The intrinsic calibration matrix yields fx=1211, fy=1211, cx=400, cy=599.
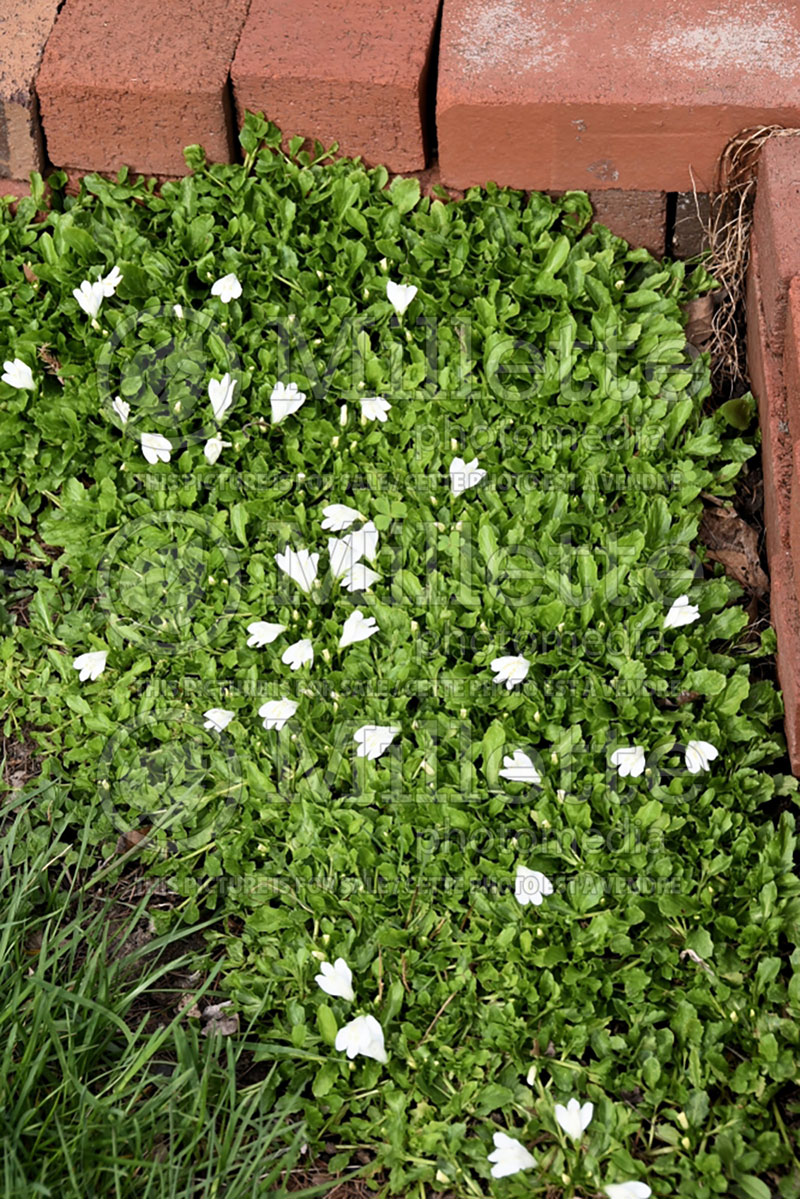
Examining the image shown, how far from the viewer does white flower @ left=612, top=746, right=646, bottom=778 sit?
223cm

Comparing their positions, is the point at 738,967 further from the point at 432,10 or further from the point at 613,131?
the point at 432,10

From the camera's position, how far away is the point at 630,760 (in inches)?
88.0

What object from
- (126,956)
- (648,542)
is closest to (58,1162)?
(126,956)

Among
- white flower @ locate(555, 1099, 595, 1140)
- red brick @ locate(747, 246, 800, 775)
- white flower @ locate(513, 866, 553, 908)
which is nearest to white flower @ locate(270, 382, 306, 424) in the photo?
red brick @ locate(747, 246, 800, 775)

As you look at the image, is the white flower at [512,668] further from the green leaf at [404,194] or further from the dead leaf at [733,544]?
the green leaf at [404,194]

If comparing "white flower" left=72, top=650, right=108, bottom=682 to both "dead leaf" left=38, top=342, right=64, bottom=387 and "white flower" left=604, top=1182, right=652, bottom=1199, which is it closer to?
"dead leaf" left=38, top=342, right=64, bottom=387

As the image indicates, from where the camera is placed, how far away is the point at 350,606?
8.25ft

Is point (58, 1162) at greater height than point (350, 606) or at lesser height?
lesser

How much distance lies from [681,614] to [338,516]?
0.73 m

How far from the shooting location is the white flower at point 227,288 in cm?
280

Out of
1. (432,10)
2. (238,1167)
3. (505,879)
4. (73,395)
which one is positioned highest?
(432,10)

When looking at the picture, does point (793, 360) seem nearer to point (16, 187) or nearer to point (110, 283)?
point (110, 283)

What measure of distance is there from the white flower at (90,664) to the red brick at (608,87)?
4.67 feet

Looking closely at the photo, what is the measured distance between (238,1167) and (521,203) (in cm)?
221
